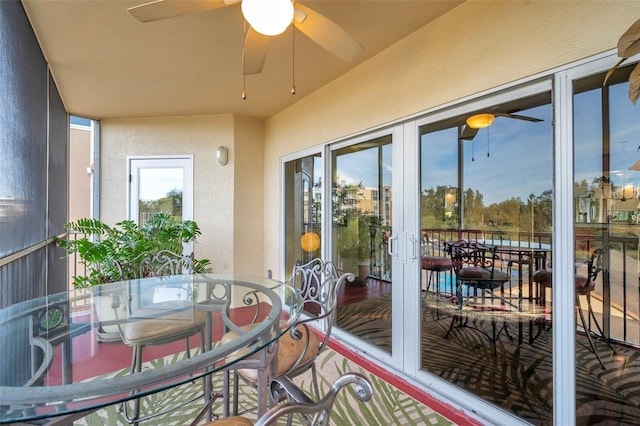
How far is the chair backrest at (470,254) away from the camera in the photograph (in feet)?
6.71

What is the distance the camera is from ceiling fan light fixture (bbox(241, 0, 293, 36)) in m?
1.29

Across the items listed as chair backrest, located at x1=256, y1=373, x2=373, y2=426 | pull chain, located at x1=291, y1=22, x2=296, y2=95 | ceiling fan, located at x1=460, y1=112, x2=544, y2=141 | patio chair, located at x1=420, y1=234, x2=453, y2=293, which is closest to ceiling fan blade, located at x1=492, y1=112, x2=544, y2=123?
ceiling fan, located at x1=460, y1=112, x2=544, y2=141

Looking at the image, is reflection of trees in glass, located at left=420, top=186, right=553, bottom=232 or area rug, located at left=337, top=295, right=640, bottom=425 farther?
reflection of trees in glass, located at left=420, top=186, right=553, bottom=232

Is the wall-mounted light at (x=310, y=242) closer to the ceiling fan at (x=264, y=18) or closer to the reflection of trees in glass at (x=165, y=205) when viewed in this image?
the reflection of trees in glass at (x=165, y=205)

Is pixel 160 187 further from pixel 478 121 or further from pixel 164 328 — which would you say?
pixel 478 121

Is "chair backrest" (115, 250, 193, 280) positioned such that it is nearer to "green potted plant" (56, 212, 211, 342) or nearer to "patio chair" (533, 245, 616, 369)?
"green potted plant" (56, 212, 211, 342)

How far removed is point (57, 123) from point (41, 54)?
41.8 inches

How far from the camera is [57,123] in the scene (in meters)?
3.27

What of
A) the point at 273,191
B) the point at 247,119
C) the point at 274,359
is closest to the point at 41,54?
the point at 247,119

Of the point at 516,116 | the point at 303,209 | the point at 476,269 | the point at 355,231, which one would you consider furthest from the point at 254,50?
the point at 303,209

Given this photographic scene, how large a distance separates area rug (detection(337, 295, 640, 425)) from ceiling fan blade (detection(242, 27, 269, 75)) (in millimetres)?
2034

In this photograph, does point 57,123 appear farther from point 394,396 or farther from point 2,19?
point 394,396

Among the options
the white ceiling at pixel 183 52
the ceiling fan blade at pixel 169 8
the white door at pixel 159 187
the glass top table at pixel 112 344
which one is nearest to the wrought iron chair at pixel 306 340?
the glass top table at pixel 112 344

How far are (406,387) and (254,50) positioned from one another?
2.47 metres
